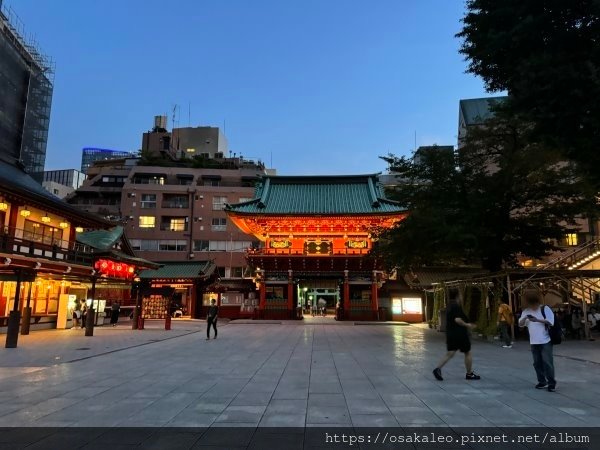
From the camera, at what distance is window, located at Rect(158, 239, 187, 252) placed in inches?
2090

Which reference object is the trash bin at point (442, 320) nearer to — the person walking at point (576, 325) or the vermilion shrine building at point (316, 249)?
the person walking at point (576, 325)

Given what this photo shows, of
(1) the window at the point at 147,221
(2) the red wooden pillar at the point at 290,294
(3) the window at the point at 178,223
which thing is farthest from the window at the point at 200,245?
(2) the red wooden pillar at the point at 290,294

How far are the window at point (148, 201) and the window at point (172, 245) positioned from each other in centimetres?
511

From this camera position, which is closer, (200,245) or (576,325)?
(576,325)

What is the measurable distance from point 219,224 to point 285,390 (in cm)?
4727

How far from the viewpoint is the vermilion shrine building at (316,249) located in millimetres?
34344

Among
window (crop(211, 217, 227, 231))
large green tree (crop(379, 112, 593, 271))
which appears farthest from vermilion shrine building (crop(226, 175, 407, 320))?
window (crop(211, 217, 227, 231))

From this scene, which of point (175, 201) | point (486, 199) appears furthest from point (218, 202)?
point (486, 199)

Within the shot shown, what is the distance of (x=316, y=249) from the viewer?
35.7 meters

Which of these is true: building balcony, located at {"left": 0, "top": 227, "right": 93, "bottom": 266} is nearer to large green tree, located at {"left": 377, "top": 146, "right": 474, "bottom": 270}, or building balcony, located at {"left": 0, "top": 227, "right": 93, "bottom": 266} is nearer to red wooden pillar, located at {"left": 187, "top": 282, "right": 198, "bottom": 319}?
red wooden pillar, located at {"left": 187, "top": 282, "right": 198, "bottom": 319}

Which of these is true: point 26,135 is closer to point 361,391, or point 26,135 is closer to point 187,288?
point 187,288

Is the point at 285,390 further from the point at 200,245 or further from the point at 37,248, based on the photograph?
the point at 200,245

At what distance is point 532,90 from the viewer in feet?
29.4
